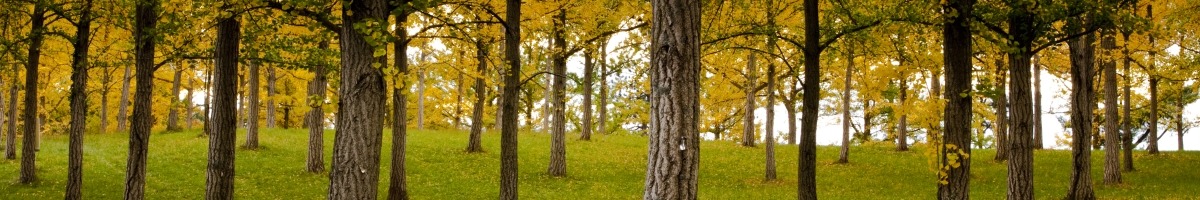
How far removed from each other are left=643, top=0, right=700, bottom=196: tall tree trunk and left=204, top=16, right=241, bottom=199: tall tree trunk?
4582 mm

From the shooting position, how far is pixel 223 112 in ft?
25.8

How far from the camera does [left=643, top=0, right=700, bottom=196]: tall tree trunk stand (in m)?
5.00

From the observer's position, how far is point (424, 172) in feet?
55.9

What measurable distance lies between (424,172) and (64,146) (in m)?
9.33

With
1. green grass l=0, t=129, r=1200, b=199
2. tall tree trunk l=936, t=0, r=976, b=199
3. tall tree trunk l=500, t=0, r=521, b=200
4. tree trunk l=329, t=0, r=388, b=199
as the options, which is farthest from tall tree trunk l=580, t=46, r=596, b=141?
tree trunk l=329, t=0, r=388, b=199

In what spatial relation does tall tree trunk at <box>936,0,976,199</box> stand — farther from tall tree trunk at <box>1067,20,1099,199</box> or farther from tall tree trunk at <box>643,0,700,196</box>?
tall tree trunk at <box>1067,20,1099,199</box>

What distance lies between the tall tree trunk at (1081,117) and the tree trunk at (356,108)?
9154mm

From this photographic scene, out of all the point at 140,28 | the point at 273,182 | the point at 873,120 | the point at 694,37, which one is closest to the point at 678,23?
the point at 694,37

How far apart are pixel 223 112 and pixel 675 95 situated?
483cm

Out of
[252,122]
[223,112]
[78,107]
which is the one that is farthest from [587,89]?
[223,112]

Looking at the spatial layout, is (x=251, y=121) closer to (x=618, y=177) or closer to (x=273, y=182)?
(x=273, y=182)

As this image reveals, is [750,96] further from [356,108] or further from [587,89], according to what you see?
[356,108]

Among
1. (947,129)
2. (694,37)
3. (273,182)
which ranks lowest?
(273,182)

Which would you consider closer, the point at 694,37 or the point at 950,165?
the point at 694,37
